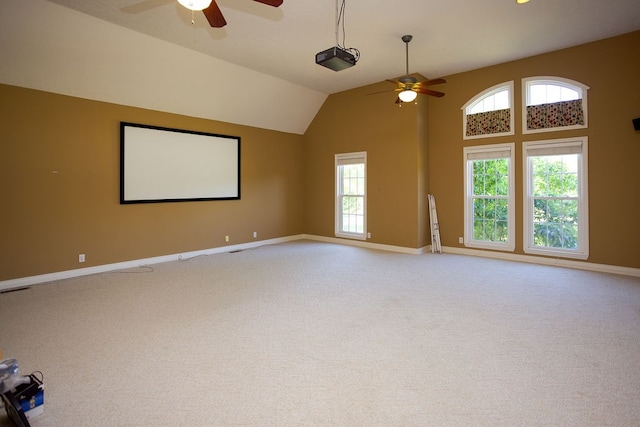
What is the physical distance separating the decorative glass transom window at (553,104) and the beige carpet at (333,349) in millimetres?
2447

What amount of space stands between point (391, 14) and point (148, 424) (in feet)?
15.3

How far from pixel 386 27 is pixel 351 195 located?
3910mm

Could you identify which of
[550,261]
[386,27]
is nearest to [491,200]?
[550,261]

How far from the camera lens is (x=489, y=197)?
6.38 metres

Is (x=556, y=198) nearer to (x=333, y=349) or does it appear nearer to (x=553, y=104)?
(x=553, y=104)

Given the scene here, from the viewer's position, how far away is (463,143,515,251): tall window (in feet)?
20.0

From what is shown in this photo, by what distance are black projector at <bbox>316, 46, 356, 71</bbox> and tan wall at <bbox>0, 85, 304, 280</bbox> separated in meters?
3.55

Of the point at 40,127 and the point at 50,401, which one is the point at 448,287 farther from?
the point at 40,127

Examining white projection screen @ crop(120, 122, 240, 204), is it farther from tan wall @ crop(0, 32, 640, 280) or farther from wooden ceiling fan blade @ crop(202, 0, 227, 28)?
wooden ceiling fan blade @ crop(202, 0, 227, 28)

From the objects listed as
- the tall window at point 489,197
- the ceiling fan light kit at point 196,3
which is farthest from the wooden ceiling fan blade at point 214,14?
the tall window at point 489,197

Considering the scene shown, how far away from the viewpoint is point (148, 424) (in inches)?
76.0

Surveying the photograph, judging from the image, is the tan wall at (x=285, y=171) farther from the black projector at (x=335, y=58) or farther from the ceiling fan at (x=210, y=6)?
the ceiling fan at (x=210, y=6)

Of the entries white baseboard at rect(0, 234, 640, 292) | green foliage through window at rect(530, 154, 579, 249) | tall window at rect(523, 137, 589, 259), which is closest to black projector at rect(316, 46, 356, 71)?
tall window at rect(523, 137, 589, 259)

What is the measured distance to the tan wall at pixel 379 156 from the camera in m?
6.77
